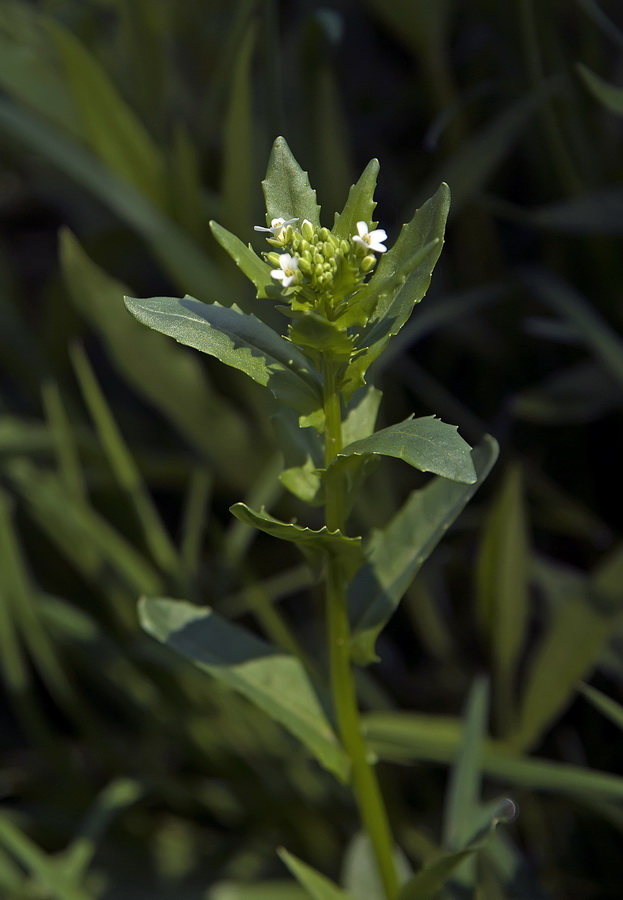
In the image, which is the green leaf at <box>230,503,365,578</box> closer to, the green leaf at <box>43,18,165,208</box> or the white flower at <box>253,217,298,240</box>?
the white flower at <box>253,217,298,240</box>

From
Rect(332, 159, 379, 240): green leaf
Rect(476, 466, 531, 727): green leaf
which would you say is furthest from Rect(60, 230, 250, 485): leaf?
A: Rect(332, 159, 379, 240): green leaf

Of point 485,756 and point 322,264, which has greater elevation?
point 322,264

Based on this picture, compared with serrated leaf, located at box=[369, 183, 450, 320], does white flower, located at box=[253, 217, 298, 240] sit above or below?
above

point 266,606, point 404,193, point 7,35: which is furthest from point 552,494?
point 7,35

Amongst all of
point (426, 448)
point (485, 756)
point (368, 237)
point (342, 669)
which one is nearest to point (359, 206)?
point (368, 237)

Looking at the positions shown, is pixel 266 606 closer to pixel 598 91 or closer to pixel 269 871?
pixel 269 871

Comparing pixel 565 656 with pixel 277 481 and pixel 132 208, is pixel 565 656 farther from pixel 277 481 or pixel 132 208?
pixel 132 208

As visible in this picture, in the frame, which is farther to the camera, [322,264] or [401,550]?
[401,550]
